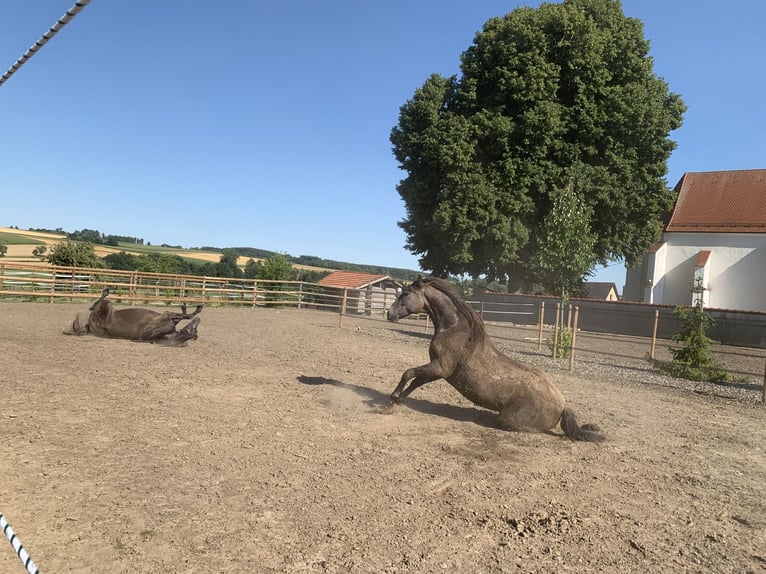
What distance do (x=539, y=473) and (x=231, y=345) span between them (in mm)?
8256

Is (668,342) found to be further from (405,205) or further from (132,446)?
(132,446)

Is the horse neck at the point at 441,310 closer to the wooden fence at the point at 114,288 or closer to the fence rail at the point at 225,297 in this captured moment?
the fence rail at the point at 225,297

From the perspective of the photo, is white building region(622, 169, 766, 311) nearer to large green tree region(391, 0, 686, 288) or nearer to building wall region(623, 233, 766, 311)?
building wall region(623, 233, 766, 311)

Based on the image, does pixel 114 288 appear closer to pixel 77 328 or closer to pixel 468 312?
pixel 77 328

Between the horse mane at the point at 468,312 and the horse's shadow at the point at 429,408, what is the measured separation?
1013 mm

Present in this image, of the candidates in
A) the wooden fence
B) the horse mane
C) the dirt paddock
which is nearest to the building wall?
the wooden fence

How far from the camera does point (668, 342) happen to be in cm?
2027

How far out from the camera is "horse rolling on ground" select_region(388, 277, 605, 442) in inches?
233

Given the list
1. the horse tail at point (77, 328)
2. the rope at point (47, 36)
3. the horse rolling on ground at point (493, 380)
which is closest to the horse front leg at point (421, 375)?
the horse rolling on ground at point (493, 380)

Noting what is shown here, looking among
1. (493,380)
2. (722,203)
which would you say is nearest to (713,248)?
(722,203)

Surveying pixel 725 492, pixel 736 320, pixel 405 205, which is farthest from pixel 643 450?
pixel 405 205

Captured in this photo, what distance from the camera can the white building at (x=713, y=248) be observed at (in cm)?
3138

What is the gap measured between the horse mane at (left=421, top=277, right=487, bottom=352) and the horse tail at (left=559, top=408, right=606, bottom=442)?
125 cm

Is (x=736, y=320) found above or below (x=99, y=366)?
above
